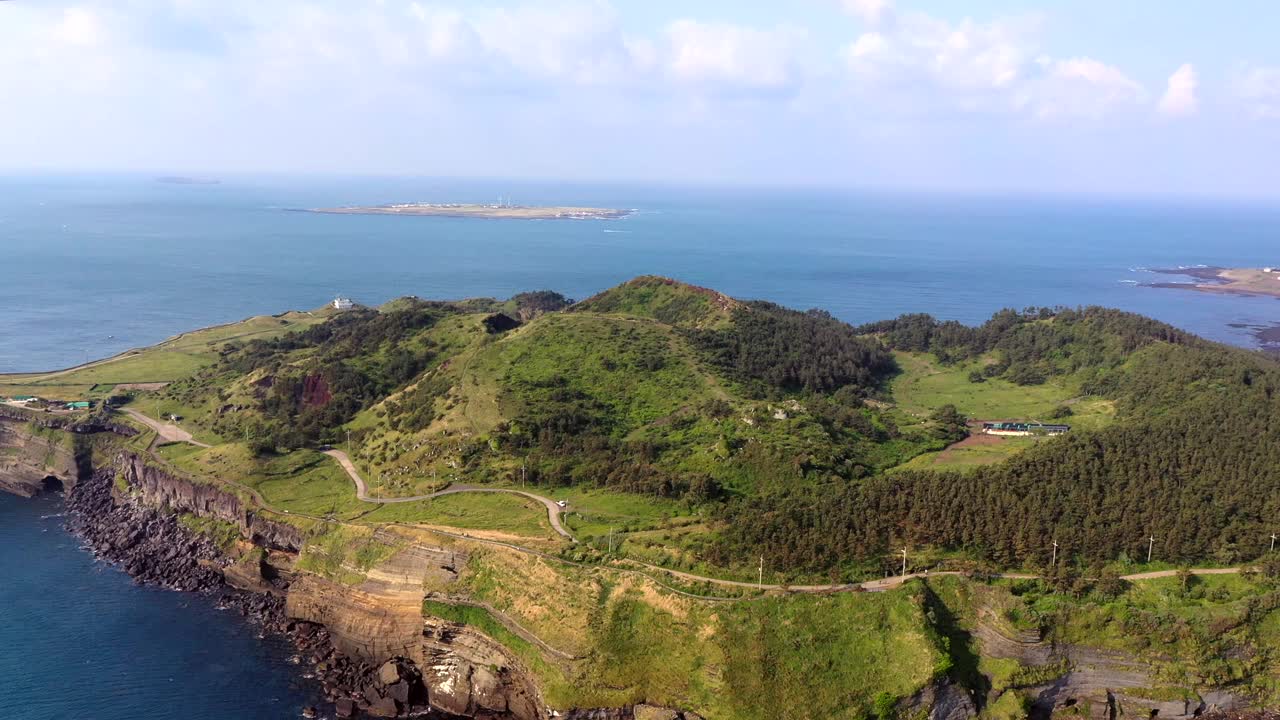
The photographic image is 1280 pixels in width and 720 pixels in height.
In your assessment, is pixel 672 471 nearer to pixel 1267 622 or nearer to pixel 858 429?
pixel 858 429

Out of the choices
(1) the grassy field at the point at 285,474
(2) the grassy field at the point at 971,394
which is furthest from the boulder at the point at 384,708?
(2) the grassy field at the point at 971,394

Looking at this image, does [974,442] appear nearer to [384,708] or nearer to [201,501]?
[384,708]

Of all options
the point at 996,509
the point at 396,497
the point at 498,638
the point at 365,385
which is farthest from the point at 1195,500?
the point at 365,385

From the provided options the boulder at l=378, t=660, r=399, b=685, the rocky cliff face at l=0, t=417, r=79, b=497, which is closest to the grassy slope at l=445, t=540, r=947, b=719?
the boulder at l=378, t=660, r=399, b=685

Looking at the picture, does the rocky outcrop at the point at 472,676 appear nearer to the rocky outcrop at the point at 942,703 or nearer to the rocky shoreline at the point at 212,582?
the rocky shoreline at the point at 212,582

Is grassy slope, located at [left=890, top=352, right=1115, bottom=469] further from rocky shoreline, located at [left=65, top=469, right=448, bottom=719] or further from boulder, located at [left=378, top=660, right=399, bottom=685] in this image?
rocky shoreline, located at [left=65, top=469, right=448, bottom=719]
